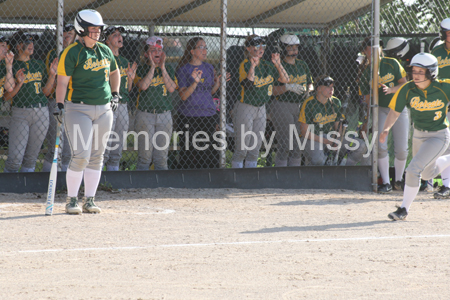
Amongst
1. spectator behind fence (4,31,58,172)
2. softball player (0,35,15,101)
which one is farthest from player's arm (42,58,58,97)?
softball player (0,35,15,101)

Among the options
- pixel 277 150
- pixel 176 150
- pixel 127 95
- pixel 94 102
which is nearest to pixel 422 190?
pixel 277 150

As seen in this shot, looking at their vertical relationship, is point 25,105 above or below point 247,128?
above

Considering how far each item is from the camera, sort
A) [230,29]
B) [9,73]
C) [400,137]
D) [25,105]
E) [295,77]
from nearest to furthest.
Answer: [9,73] → [25,105] → [400,137] → [295,77] → [230,29]

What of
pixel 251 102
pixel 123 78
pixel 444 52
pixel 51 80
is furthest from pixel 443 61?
pixel 51 80

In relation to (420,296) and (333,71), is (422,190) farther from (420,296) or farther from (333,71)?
(420,296)

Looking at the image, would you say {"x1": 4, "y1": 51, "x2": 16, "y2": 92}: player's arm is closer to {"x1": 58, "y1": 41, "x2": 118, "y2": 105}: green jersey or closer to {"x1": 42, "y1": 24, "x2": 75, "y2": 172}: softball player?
{"x1": 42, "y1": 24, "x2": 75, "y2": 172}: softball player

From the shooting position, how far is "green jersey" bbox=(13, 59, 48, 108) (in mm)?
7055

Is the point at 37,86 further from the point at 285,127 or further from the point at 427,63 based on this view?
the point at 427,63

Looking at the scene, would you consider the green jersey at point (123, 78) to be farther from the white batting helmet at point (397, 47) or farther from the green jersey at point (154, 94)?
the white batting helmet at point (397, 47)

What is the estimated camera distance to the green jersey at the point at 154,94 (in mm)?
7566

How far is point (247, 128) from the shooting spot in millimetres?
7785

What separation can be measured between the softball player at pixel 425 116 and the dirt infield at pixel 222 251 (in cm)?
49

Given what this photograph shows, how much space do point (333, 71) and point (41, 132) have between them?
15.2 feet

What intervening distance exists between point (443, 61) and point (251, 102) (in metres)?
2.55
